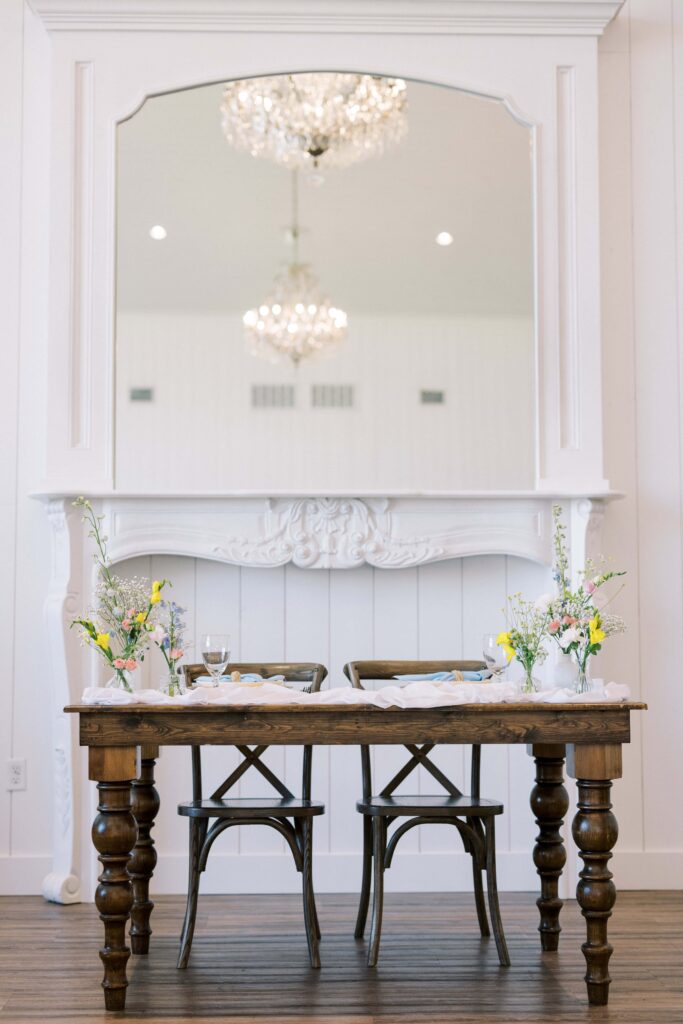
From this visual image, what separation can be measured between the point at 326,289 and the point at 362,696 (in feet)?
6.07


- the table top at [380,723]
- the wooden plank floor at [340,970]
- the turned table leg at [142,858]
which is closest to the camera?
the wooden plank floor at [340,970]

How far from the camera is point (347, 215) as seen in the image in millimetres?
4379

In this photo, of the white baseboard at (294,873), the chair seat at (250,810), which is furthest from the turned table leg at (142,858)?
the white baseboard at (294,873)

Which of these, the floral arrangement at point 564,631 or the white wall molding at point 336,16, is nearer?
the floral arrangement at point 564,631

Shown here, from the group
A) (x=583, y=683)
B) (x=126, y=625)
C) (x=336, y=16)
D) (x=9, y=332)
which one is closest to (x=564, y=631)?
(x=583, y=683)

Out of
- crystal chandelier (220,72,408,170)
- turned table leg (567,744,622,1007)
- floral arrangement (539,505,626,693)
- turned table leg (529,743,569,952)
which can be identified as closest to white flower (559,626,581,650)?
floral arrangement (539,505,626,693)

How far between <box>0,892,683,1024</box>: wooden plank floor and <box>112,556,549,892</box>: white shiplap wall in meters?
0.27

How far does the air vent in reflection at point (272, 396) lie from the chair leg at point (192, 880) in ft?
5.21

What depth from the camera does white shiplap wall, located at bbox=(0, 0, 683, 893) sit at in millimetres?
4309

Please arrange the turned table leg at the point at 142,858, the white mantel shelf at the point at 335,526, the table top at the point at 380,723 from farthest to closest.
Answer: the white mantel shelf at the point at 335,526, the turned table leg at the point at 142,858, the table top at the point at 380,723

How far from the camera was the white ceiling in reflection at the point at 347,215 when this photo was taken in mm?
4363

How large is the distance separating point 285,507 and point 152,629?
1157 millimetres

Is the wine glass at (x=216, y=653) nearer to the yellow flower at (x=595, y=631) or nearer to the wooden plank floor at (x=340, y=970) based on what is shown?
the wooden plank floor at (x=340, y=970)

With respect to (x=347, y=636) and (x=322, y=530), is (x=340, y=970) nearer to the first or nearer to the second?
(x=347, y=636)
